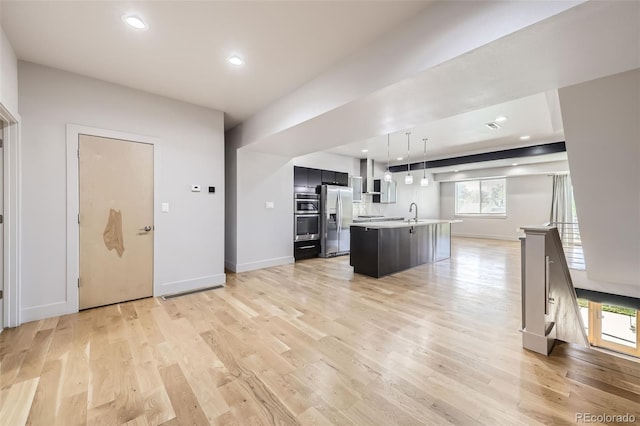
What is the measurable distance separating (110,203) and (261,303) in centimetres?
220

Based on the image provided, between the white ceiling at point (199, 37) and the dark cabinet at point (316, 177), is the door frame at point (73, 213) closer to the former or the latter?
the white ceiling at point (199, 37)

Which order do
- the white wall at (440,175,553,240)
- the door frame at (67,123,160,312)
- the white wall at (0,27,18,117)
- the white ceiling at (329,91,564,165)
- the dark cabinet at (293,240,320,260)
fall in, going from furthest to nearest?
the white wall at (440,175,553,240) → the dark cabinet at (293,240,320,260) → the white ceiling at (329,91,564,165) → the door frame at (67,123,160,312) → the white wall at (0,27,18,117)

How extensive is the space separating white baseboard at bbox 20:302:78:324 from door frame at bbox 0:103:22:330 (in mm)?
83

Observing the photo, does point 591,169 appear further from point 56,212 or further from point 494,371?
point 56,212

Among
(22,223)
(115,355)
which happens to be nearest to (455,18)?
(115,355)

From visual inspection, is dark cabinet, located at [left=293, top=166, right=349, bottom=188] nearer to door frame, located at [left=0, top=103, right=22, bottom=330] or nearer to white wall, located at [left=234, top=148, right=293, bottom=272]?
white wall, located at [left=234, top=148, right=293, bottom=272]

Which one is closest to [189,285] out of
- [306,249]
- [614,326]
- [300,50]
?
[306,249]

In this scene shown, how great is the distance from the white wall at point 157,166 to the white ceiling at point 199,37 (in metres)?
0.27

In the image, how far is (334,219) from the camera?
6328 mm

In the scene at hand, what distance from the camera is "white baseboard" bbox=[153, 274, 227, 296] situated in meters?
3.55

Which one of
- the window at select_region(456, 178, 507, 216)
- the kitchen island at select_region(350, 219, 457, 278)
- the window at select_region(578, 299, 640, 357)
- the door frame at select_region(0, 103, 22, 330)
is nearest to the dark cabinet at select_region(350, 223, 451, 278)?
the kitchen island at select_region(350, 219, 457, 278)

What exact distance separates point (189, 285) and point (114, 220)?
1.28 meters

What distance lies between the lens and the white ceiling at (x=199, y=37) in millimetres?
1980

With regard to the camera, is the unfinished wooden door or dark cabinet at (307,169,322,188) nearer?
the unfinished wooden door
